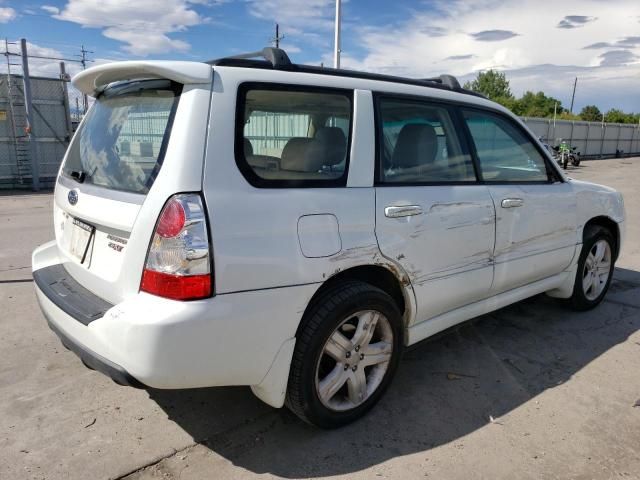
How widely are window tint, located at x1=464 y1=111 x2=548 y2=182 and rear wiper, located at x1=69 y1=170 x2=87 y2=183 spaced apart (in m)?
2.41

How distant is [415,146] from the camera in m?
3.13

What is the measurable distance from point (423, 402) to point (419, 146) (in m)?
1.56

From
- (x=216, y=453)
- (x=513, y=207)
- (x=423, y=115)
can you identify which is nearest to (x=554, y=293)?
(x=513, y=207)

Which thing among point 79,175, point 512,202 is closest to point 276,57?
point 79,175

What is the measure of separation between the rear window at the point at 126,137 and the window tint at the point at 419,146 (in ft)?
3.89

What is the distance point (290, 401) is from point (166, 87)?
64.6 inches

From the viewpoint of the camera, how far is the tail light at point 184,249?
2.12m

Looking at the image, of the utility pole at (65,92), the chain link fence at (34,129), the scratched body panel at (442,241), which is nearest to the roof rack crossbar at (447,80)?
the scratched body panel at (442,241)

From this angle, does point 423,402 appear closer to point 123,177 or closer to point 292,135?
point 292,135

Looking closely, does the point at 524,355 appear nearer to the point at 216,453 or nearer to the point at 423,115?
the point at 423,115

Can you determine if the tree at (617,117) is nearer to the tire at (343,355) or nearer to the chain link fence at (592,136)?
the chain link fence at (592,136)

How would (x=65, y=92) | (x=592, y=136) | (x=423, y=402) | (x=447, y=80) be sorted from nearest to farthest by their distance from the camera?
(x=423, y=402), (x=447, y=80), (x=65, y=92), (x=592, y=136)

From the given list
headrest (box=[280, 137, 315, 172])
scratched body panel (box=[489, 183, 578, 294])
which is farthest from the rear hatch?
scratched body panel (box=[489, 183, 578, 294])

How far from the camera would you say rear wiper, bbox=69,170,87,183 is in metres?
2.77
